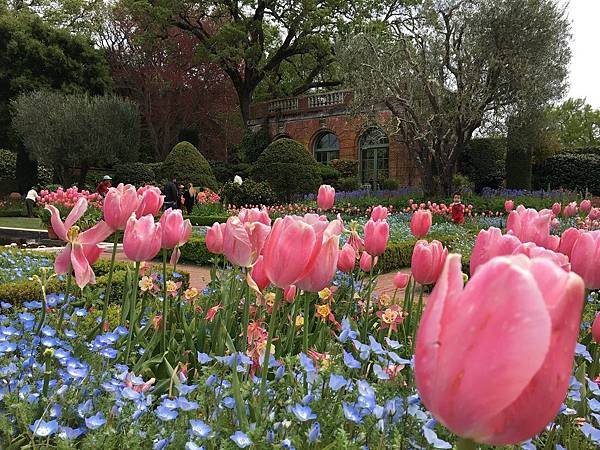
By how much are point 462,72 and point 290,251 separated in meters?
16.2

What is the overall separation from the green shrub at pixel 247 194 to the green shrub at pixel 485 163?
32.7ft

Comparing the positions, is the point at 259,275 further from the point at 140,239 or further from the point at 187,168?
the point at 187,168

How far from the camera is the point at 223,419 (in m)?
1.44

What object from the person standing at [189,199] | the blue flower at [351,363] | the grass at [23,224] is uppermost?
the blue flower at [351,363]

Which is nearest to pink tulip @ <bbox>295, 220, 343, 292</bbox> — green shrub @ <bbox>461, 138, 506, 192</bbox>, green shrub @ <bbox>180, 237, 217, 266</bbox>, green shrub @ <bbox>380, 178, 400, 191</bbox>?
green shrub @ <bbox>180, 237, 217, 266</bbox>

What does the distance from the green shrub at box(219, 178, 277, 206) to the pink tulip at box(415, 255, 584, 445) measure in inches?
639

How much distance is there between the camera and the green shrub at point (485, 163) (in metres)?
23.5

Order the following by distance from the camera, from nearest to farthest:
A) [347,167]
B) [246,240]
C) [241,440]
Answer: [241,440], [246,240], [347,167]

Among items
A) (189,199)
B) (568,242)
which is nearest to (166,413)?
(568,242)

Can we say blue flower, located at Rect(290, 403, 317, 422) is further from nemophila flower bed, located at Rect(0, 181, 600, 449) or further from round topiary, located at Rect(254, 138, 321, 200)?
round topiary, located at Rect(254, 138, 321, 200)

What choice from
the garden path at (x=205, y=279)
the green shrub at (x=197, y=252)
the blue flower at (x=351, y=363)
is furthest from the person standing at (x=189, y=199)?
the blue flower at (x=351, y=363)

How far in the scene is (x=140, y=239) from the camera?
1.84 metres

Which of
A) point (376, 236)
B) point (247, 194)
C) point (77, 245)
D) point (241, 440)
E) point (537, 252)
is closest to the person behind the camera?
point (537, 252)

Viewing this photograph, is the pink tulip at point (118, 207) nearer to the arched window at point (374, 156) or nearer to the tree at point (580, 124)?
the arched window at point (374, 156)
